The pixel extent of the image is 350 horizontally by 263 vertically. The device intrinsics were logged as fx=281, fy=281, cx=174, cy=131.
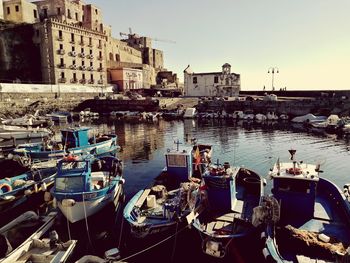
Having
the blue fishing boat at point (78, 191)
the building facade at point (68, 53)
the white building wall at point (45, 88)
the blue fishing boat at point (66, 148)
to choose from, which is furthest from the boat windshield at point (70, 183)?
the building facade at point (68, 53)

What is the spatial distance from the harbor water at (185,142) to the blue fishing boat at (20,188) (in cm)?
64

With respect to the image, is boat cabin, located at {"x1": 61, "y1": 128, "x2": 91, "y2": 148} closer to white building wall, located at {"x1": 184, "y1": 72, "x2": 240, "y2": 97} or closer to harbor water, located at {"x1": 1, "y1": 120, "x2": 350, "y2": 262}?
harbor water, located at {"x1": 1, "y1": 120, "x2": 350, "y2": 262}

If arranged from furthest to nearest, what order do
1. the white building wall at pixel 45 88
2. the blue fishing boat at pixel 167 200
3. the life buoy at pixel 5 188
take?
1. the white building wall at pixel 45 88
2. the life buoy at pixel 5 188
3. the blue fishing boat at pixel 167 200

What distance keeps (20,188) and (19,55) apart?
69.6 m

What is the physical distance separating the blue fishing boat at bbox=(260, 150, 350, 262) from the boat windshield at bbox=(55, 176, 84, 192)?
990 centimetres

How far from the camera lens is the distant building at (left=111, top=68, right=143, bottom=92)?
90.2 meters

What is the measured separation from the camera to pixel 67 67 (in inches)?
2972

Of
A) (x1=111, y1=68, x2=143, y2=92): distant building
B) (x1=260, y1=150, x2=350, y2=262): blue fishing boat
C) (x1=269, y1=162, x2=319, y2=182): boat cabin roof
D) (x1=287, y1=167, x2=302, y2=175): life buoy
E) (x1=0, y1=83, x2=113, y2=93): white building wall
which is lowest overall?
(x1=260, y1=150, x2=350, y2=262): blue fishing boat

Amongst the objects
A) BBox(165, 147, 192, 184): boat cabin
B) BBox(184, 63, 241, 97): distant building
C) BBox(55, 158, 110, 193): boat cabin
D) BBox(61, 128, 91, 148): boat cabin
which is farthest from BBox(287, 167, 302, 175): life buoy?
BBox(184, 63, 241, 97): distant building

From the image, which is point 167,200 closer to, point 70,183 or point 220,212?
point 220,212

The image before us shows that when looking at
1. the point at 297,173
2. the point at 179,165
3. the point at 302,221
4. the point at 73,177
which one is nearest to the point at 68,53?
the point at 179,165

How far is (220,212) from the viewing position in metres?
14.5

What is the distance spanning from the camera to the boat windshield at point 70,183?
15.7m

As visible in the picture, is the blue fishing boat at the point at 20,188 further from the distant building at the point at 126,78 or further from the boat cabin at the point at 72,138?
the distant building at the point at 126,78
